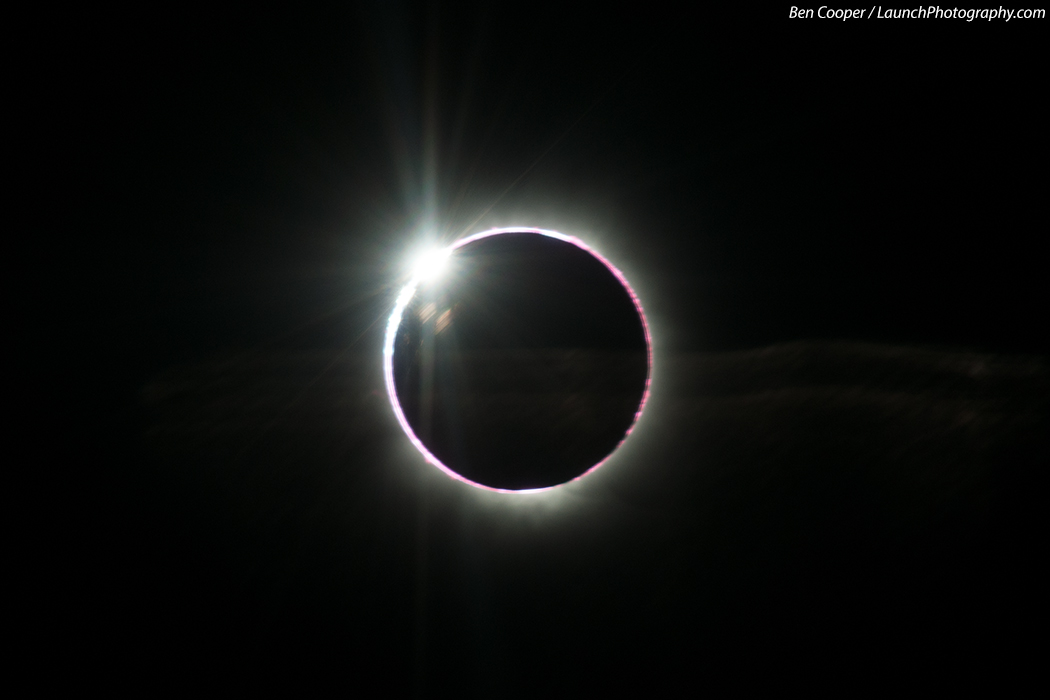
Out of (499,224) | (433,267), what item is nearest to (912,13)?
(499,224)

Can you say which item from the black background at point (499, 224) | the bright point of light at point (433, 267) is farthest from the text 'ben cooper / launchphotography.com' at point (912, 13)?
the bright point of light at point (433, 267)

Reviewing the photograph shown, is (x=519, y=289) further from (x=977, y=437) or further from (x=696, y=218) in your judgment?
(x=977, y=437)

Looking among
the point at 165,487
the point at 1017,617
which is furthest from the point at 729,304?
the point at 165,487

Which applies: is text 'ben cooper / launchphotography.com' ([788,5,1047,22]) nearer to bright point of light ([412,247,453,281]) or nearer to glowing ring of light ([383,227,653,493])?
glowing ring of light ([383,227,653,493])

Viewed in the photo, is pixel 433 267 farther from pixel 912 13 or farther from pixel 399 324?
pixel 912 13

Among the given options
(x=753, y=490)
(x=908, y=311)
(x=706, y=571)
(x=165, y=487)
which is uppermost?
(x=908, y=311)

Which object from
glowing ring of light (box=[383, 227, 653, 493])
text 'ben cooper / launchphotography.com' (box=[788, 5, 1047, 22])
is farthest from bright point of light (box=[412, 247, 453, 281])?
text 'ben cooper / launchphotography.com' (box=[788, 5, 1047, 22])

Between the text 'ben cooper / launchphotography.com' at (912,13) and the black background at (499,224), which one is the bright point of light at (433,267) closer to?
the black background at (499,224)
